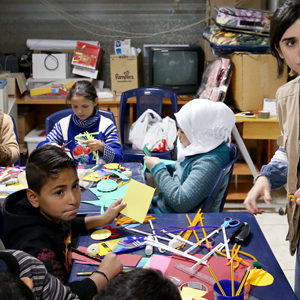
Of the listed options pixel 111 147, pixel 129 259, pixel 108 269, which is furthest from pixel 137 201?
pixel 111 147

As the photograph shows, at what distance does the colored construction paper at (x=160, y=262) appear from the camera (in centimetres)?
143

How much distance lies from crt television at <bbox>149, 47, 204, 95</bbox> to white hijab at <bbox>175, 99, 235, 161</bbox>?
8.22ft

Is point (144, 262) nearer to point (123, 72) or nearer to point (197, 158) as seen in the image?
point (197, 158)

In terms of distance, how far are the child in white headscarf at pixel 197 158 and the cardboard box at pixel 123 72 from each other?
2524 millimetres

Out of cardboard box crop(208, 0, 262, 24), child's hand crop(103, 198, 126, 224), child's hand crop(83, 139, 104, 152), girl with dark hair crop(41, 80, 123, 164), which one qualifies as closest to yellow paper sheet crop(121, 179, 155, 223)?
child's hand crop(103, 198, 126, 224)

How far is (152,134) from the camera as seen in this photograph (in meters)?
4.06

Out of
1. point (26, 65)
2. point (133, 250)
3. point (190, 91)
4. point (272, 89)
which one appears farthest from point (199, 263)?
point (26, 65)

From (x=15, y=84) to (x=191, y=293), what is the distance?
377cm

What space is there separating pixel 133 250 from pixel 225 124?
933 mm

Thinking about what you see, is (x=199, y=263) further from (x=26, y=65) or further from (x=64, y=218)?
(x=26, y=65)

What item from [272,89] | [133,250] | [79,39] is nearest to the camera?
[133,250]

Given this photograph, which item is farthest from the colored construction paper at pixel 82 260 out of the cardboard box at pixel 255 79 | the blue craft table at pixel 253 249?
the cardboard box at pixel 255 79

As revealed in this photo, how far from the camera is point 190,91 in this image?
4.78 metres

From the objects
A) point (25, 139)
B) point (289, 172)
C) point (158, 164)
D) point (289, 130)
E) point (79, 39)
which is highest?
point (79, 39)
